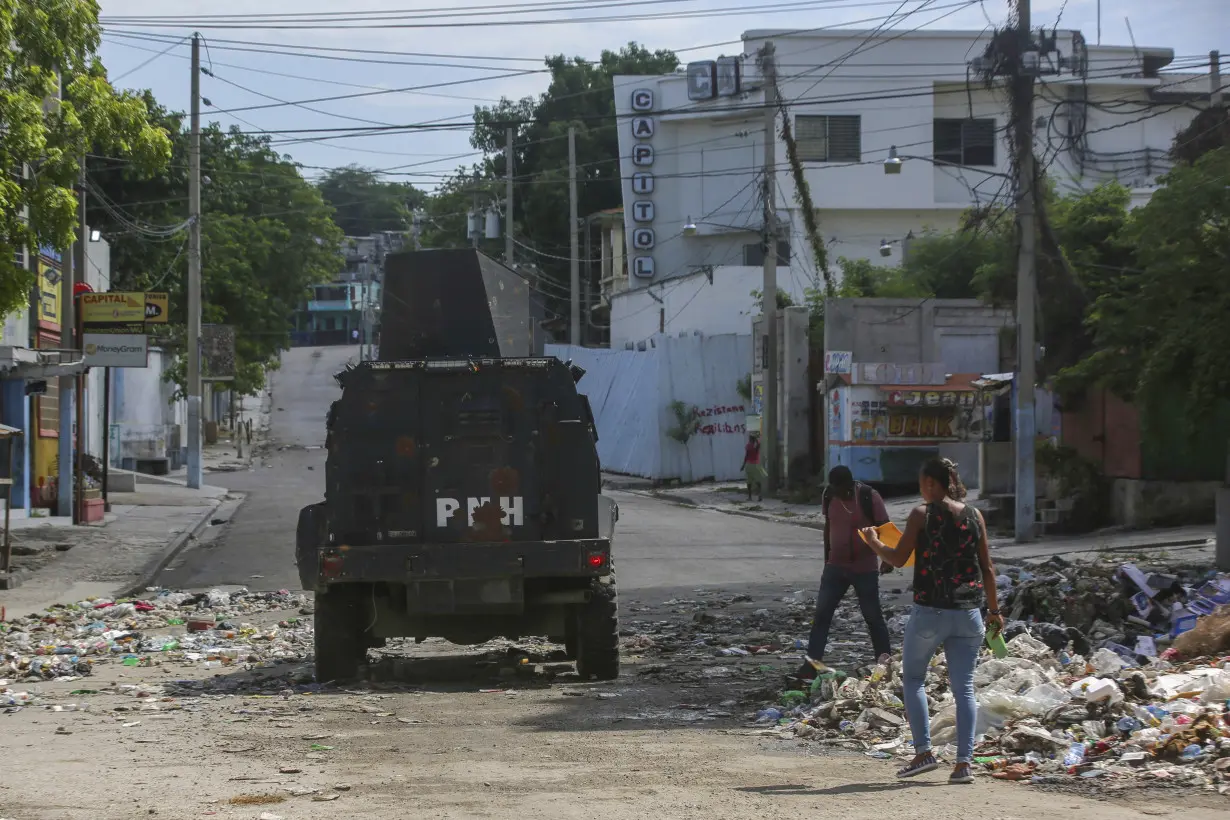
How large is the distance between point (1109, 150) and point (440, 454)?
172ft

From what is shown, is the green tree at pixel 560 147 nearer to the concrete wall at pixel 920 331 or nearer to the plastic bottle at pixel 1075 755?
the concrete wall at pixel 920 331

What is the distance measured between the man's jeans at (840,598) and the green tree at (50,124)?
10.1 metres

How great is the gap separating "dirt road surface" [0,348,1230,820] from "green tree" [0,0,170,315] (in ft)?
17.1

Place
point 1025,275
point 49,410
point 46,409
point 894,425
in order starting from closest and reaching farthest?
1. point 1025,275
2. point 46,409
3. point 49,410
4. point 894,425

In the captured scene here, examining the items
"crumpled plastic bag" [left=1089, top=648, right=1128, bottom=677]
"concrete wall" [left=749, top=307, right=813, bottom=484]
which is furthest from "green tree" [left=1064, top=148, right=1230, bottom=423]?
"concrete wall" [left=749, top=307, right=813, bottom=484]

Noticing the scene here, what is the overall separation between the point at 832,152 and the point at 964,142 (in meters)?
5.11

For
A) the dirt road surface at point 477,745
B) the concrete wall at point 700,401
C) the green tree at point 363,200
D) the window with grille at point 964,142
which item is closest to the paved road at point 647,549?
the dirt road surface at point 477,745

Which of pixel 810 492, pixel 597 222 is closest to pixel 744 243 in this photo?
pixel 597 222

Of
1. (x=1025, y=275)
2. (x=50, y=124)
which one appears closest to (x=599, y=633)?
(x=50, y=124)

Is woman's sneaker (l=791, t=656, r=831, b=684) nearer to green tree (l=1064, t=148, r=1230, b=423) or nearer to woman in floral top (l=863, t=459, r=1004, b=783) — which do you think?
woman in floral top (l=863, t=459, r=1004, b=783)

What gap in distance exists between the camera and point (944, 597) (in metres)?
7.59

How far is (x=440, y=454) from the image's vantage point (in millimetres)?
11250

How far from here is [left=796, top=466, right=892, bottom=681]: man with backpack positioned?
1093 cm

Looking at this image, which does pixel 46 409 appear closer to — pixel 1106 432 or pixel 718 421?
pixel 718 421
